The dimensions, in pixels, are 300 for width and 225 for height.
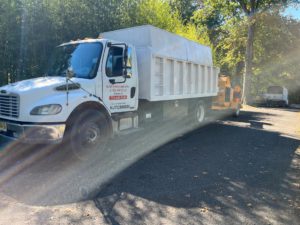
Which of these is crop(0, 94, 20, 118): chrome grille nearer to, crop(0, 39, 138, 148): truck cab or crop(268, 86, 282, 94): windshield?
crop(0, 39, 138, 148): truck cab

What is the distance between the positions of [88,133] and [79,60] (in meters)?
1.77

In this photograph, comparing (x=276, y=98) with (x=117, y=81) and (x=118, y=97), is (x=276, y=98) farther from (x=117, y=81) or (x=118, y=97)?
(x=117, y=81)

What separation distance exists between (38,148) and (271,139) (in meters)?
7.09

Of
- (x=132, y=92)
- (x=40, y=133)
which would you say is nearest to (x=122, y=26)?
(x=132, y=92)

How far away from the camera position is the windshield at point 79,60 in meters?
6.88

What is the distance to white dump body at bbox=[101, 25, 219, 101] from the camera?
828 centimetres


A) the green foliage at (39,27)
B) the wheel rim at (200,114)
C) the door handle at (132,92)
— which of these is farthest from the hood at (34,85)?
the wheel rim at (200,114)

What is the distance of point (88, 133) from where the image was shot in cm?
658

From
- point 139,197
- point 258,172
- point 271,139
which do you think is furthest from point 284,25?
point 139,197

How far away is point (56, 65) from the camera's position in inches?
Answer: 298

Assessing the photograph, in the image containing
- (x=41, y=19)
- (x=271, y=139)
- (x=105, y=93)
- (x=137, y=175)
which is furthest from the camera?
(x=41, y=19)

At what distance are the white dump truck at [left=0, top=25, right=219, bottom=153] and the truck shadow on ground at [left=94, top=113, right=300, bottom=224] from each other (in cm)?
127

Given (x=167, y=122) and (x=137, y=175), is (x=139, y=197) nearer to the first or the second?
(x=137, y=175)

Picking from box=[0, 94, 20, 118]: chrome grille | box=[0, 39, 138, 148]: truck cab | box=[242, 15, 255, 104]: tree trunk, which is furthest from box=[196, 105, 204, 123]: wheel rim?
box=[242, 15, 255, 104]: tree trunk
